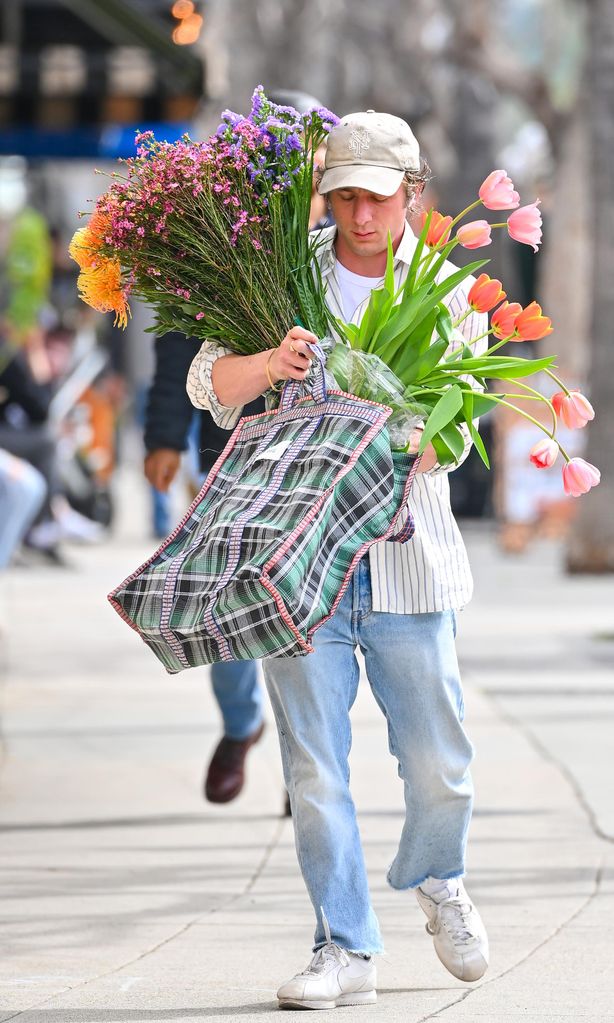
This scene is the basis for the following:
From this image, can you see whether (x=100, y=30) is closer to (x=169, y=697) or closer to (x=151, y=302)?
(x=169, y=697)

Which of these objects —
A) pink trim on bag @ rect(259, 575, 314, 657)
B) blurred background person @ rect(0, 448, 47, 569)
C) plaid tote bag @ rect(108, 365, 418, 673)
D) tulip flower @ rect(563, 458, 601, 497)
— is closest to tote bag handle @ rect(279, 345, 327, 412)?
plaid tote bag @ rect(108, 365, 418, 673)

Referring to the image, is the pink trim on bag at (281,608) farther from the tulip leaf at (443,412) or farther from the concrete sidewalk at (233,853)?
the concrete sidewalk at (233,853)

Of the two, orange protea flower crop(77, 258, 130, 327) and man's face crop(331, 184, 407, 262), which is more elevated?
man's face crop(331, 184, 407, 262)

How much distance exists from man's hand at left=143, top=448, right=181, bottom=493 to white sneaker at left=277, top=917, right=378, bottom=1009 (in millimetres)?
2169

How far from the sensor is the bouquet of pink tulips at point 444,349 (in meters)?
4.28

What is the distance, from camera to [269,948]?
494 centimetres

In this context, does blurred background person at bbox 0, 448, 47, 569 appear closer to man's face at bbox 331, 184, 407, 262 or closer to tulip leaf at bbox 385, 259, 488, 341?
man's face at bbox 331, 184, 407, 262

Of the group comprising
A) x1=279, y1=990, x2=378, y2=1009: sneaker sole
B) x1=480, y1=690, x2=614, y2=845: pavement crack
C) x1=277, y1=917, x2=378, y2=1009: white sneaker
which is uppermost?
x1=277, y1=917, x2=378, y2=1009: white sneaker

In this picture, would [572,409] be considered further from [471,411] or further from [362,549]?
[362,549]

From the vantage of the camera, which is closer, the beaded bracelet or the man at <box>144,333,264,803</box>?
the beaded bracelet

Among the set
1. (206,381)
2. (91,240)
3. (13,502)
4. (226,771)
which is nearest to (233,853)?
(226,771)

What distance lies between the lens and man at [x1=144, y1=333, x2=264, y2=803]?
6.21 m

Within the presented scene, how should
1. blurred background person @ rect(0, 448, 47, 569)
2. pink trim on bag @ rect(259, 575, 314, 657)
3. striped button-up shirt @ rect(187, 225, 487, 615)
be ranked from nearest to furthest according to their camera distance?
pink trim on bag @ rect(259, 575, 314, 657), striped button-up shirt @ rect(187, 225, 487, 615), blurred background person @ rect(0, 448, 47, 569)

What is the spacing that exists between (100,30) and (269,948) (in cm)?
685
